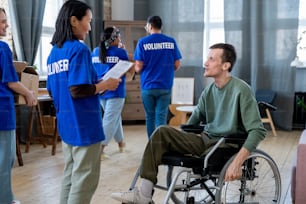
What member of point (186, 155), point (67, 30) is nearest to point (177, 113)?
point (186, 155)

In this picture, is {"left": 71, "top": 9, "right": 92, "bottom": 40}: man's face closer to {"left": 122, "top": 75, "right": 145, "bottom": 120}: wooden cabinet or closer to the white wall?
{"left": 122, "top": 75, "right": 145, "bottom": 120}: wooden cabinet

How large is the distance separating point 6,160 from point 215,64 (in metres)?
1.12

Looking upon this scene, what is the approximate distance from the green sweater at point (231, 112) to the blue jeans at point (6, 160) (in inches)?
35.7

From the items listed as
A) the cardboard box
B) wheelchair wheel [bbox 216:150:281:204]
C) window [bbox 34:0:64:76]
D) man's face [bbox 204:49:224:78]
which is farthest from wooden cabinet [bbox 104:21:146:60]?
man's face [bbox 204:49:224:78]

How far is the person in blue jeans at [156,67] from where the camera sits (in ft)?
10.6

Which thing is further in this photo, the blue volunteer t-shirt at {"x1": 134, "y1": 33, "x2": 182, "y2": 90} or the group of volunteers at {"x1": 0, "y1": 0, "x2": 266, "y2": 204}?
the blue volunteer t-shirt at {"x1": 134, "y1": 33, "x2": 182, "y2": 90}

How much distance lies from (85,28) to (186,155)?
2.44ft

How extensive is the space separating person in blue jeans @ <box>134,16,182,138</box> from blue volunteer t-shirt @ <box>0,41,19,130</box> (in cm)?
142

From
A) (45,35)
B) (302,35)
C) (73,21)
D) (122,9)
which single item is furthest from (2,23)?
(302,35)

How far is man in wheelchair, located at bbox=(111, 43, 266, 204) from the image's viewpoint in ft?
6.04

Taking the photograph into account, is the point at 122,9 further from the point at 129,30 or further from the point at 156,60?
the point at 156,60

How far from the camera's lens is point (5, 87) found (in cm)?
196

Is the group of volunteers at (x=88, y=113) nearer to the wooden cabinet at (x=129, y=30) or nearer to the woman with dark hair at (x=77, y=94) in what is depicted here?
the woman with dark hair at (x=77, y=94)

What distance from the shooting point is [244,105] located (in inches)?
73.9
